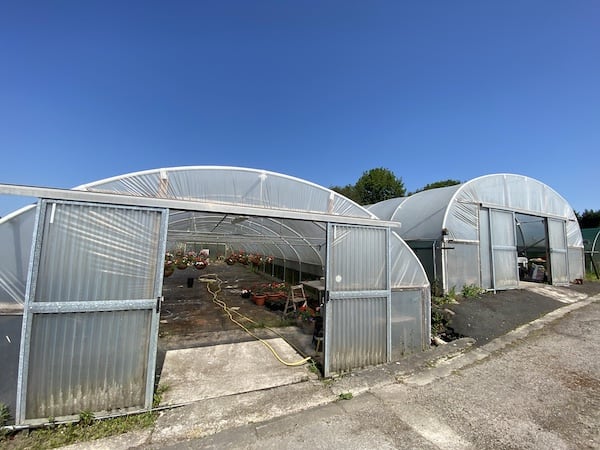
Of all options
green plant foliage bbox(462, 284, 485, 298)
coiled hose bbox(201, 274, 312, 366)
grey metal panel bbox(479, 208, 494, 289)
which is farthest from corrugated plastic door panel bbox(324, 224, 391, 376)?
grey metal panel bbox(479, 208, 494, 289)

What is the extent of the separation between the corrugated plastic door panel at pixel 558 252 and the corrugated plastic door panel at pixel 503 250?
2.64 metres

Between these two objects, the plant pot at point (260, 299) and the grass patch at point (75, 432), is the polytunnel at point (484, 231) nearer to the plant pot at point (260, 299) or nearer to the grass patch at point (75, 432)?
the plant pot at point (260, 299)

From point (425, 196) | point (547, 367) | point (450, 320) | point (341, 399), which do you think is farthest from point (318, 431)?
point (425, 196)

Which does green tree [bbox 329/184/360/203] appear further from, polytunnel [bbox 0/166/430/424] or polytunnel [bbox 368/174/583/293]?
polytunnel [bbox 0/166/430/424]

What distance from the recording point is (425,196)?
34.5 feet

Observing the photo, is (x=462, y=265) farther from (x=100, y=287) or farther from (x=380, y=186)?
(x=380, y=186)

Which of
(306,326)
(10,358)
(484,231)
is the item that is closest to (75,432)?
(10,358)

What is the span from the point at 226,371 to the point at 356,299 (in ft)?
8.06

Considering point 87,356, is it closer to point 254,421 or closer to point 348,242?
point 254,421

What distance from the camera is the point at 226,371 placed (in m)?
4.37

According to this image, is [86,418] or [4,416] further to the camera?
[86,418]

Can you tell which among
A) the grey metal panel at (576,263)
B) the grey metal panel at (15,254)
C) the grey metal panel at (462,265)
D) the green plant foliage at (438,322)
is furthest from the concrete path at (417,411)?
the grey metal panel at (576,263)

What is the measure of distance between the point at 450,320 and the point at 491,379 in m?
2.43

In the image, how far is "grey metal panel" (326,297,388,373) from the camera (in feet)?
14.0
